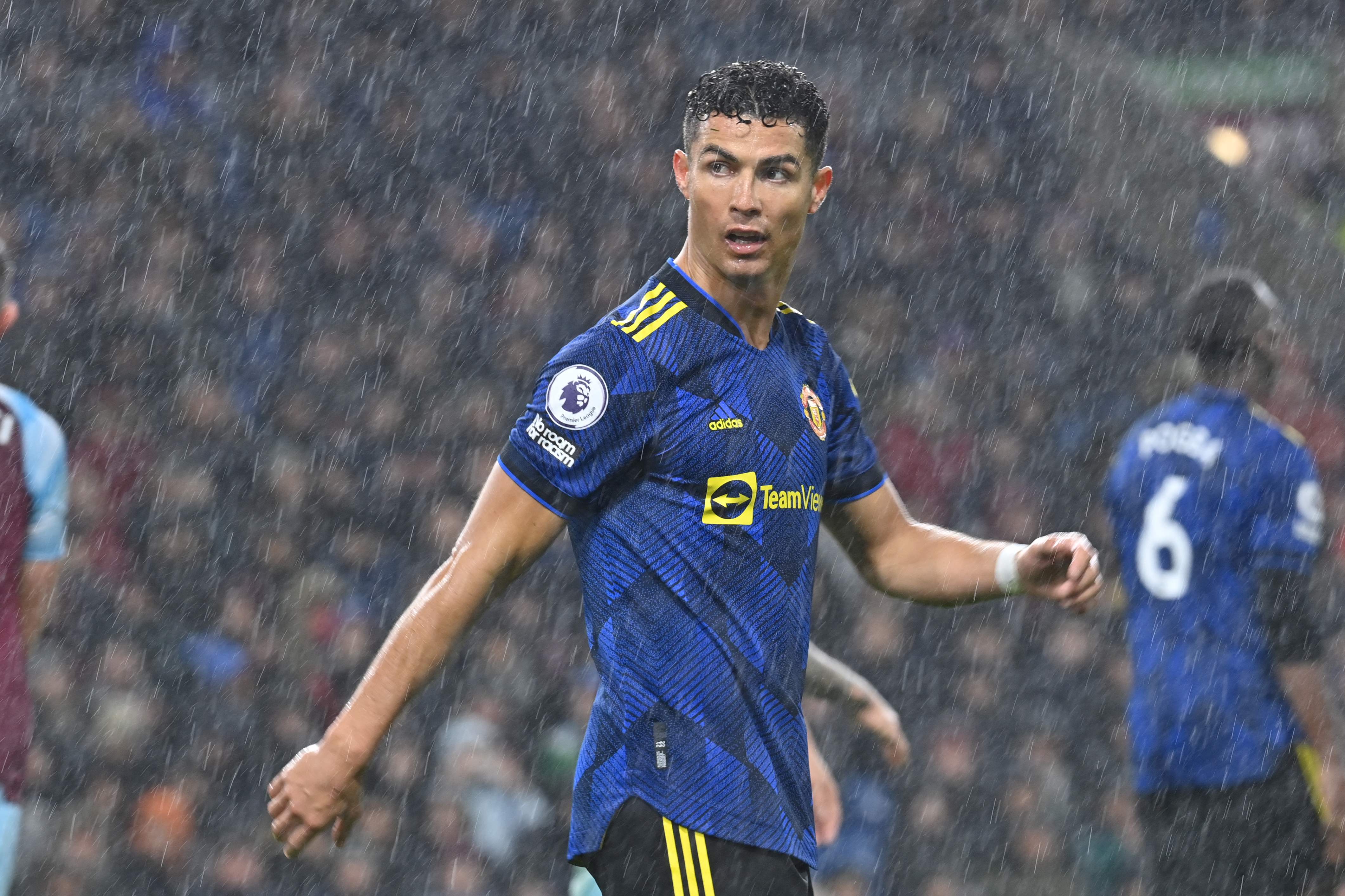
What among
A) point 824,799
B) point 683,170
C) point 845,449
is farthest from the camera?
point 824,799

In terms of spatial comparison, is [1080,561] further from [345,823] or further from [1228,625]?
[1228,625]

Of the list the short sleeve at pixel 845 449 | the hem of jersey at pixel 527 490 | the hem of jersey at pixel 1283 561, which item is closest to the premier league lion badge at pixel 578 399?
the hem of jersey at pixel 527 490

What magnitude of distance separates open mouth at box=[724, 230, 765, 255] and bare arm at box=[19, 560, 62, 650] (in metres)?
2.23

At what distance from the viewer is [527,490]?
2.84m

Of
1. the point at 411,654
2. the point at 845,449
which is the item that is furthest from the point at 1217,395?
the point at 411,654

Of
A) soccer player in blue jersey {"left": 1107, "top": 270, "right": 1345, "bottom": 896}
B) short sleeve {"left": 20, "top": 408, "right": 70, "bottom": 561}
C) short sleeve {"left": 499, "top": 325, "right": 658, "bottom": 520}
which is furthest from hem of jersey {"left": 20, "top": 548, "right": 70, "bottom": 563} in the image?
soccer player in blue jersey {"left": 1107, "top": 270, "right": 1345, "bottom": 896}

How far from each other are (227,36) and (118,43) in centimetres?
57

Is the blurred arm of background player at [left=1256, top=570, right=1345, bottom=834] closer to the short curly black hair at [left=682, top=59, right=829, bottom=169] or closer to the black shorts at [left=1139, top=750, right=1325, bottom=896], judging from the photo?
the black shorts at [left=1139, top=750, right=1325, bottom=896]

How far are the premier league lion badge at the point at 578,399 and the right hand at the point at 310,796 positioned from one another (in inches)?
24.6

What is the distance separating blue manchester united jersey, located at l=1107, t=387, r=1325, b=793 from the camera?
450 cm

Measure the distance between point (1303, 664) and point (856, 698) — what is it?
130 centimetres

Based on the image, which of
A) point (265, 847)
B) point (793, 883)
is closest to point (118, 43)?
point (265, 847)

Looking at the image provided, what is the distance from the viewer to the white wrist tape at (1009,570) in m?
3.12

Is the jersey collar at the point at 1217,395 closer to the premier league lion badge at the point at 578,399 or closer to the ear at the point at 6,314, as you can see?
the premier league lion badge at the point at 578,399
